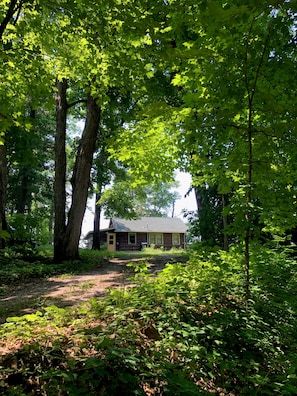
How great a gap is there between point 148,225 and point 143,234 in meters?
1.34

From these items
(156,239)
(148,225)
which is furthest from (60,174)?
(156,239)

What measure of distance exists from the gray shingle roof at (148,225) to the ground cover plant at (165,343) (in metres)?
30.0

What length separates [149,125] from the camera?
585 centimetres

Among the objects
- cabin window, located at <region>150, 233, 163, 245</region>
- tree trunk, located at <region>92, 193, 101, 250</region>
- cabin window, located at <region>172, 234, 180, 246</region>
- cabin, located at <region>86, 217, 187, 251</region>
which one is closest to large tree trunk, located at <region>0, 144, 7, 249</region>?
tree trunk, located at <region>92, 193, 101, 250</region>

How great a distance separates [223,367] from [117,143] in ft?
14.8

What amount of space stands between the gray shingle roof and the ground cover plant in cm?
3002

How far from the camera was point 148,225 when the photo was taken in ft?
119

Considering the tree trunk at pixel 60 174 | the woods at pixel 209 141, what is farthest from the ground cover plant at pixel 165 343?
the tree trunk at pixel 60 174

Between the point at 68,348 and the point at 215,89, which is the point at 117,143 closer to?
the point at 215,89

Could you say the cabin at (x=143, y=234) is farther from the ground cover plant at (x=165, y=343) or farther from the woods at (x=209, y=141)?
the ground cover plant at (x=165, y=343)

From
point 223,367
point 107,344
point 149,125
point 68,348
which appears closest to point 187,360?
point 223,367

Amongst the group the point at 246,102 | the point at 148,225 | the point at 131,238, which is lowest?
the point at 131,238

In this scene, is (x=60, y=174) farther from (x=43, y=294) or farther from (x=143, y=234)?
(x=143, y=234)

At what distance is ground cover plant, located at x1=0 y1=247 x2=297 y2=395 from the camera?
87.0 inches
